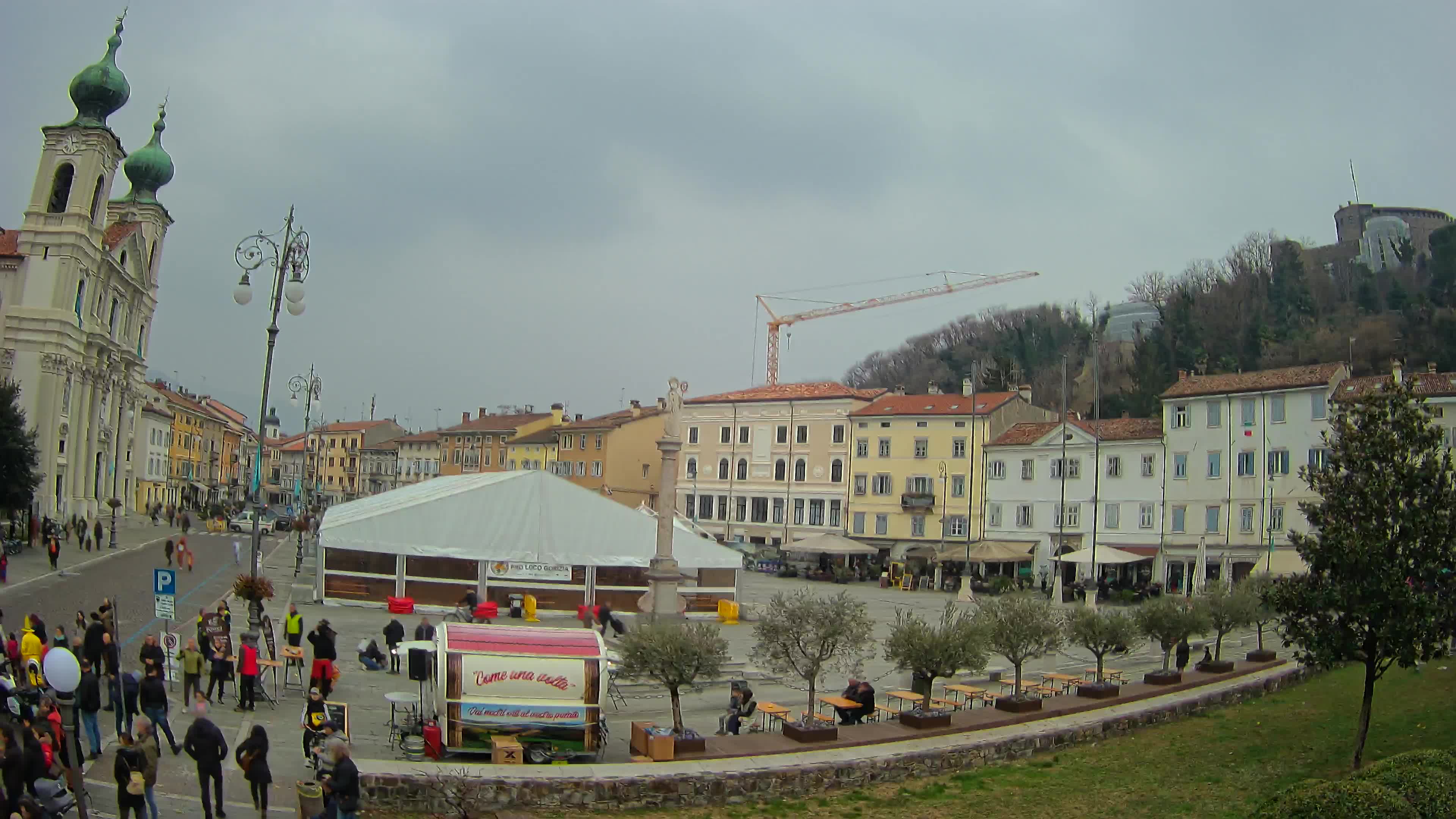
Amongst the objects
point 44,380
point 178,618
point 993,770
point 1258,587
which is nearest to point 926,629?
point 993,770

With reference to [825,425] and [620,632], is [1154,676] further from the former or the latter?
[825,425]

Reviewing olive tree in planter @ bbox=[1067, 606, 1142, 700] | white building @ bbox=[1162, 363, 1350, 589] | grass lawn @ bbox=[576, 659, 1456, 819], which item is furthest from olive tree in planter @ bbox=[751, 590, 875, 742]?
white building @ bbox=[1162, 363, 1350, 589]

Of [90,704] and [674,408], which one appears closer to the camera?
[90,704]

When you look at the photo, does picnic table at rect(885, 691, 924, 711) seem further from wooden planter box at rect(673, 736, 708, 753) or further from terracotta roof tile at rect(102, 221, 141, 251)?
terracotta roof tile at rect(102, 221, 141, 251)

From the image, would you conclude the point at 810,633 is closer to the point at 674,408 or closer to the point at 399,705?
the point at 399,705

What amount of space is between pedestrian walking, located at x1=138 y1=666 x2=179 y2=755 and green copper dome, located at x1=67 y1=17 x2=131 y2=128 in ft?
194

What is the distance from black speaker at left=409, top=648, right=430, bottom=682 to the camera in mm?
16641

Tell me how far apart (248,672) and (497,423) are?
87.4 metres

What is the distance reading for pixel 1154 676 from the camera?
2181 centimetres

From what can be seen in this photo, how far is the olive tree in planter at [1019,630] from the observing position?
768 inches

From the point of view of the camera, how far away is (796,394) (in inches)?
2736

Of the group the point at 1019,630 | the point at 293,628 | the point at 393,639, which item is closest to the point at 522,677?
the point at 293,628

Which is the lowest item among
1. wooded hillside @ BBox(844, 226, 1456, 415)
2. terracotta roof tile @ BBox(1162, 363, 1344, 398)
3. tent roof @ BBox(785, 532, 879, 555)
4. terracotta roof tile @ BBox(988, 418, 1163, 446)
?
tent roof @ BBox(785, 532, 879, 555)

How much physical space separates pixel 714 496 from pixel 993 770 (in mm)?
55807
